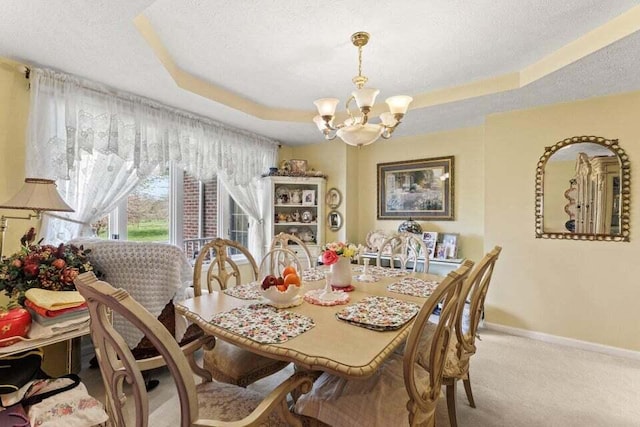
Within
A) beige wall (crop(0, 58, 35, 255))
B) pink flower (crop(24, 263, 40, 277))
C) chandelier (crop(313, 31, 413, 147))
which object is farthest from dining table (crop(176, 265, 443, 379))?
beige wall (crop(0, 58, 35, 255))

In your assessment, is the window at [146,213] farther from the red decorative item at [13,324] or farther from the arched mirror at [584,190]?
the arched mirror at [584,190]

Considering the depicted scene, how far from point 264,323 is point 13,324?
125 cm

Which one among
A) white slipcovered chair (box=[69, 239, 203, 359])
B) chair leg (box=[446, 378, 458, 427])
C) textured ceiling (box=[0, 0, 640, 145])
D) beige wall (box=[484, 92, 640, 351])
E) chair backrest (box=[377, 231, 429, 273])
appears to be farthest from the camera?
chair backrest (box=[377, 231, 429, 273])

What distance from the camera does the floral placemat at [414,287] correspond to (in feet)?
6.16

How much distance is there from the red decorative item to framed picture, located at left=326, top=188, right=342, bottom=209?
3.39 meters

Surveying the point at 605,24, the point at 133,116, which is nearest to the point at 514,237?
the point at 605,24

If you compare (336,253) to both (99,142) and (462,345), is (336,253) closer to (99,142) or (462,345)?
(462,345)

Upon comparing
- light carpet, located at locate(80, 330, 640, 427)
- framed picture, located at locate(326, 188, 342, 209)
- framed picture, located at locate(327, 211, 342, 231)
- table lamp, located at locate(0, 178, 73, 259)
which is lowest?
light carpet, located at locate(80, 330, 640, 427)

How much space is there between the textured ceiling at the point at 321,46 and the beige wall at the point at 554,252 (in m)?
0.19

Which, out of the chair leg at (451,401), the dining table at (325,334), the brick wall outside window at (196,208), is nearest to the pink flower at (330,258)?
the dining table at (325,334)

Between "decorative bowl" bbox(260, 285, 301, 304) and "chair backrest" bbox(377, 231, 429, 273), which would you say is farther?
"chair backrest" bbox(377, 231, 429, 273)

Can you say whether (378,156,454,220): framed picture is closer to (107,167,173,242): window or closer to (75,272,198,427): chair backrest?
(107,167,173,242): window

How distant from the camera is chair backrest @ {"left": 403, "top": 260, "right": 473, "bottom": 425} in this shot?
1.06m

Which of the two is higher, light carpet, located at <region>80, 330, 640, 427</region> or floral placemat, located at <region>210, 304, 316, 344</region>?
floral placemat, located at <region>210, 304, 316, 344</region>
